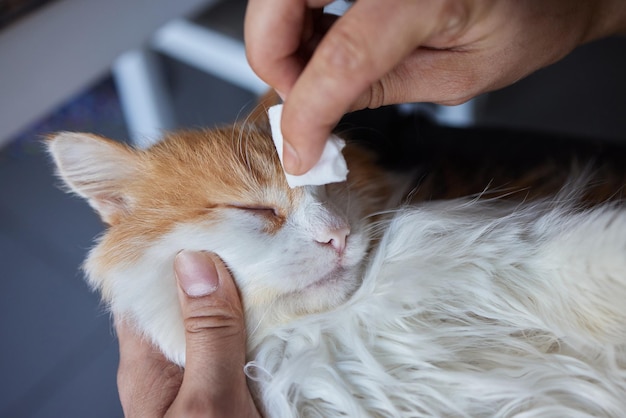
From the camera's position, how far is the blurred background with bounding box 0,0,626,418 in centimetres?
146

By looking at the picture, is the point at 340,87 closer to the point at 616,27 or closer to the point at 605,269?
the point at 605,269

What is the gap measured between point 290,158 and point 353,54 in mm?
174

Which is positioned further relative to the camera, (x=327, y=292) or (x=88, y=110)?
(x=88, y=110)

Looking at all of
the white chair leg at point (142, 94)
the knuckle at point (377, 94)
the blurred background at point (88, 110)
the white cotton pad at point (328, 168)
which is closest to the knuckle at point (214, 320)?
the white cotton pad at point (328, 168)

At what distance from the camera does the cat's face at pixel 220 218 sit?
90 centimetres

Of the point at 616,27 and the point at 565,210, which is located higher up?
the point at 616,27

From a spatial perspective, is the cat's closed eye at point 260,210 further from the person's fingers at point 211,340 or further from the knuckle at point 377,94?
the knuckle at point 377,94

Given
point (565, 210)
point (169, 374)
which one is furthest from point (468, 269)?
point (169, 374)

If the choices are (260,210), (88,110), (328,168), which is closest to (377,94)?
(328,168)

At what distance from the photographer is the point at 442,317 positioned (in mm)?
917

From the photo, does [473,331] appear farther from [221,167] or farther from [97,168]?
[97,168]

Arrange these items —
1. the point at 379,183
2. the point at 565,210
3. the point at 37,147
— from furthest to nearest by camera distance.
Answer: the point at 37,147, the point at 379,183, the point at 565,210

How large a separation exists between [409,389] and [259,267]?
29 centimetres

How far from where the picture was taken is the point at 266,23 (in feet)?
2.52
